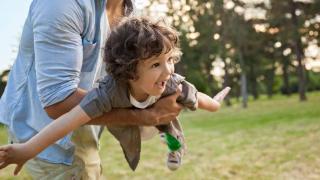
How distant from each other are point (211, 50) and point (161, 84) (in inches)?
1392

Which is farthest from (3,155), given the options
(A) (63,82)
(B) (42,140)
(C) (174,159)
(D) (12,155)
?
(C) (174,159)

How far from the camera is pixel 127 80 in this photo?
1795mm

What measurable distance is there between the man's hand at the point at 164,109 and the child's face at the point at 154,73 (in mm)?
83

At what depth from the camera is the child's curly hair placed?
1738 mm

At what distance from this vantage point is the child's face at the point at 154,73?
176cm

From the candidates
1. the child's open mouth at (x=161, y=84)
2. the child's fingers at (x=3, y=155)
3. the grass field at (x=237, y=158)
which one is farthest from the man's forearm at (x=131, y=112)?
the grass field at (x=237, y=158)

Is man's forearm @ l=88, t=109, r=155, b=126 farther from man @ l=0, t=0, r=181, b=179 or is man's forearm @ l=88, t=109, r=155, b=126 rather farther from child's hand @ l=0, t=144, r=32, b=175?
child's hand @ l=0, t=144, r=32, b=175

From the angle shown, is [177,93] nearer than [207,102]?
Yes

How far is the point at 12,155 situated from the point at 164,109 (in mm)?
590

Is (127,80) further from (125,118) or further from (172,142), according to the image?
(172,142)

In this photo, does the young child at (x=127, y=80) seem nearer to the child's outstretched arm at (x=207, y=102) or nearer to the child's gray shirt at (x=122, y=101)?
the child's gray shirt at (x=122, y=101)

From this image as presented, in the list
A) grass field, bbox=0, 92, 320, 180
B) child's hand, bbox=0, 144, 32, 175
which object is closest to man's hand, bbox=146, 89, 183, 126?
child's hand, bbox=0, 144, 32, 175

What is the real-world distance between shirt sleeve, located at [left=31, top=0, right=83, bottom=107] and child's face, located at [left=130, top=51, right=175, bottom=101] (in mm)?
229

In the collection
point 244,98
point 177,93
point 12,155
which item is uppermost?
point 177,93
